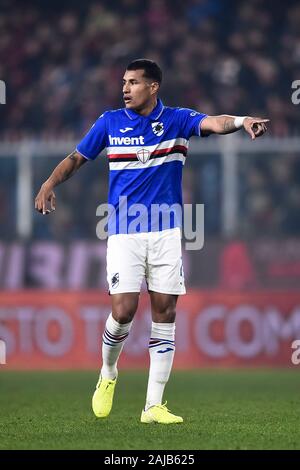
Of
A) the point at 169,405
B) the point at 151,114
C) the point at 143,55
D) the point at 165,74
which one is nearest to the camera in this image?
the point at 151,114

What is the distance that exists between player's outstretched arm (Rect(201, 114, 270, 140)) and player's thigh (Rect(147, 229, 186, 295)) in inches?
30.9

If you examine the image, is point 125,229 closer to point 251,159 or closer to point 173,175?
point 173,175

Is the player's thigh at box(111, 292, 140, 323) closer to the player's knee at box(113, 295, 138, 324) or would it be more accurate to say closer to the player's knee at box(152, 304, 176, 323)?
the player's knee at box(113, 295, 138, 324)

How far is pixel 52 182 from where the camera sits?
8.23 meters

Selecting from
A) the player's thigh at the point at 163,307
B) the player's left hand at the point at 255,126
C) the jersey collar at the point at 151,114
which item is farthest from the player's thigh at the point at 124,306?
the player's left hand at the point at 255,126

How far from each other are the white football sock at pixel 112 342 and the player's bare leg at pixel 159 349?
0.71 feet

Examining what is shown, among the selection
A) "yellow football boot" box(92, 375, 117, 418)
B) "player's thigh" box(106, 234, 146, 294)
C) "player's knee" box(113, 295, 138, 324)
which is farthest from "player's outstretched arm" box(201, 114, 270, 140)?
"yellow football boot" box(92, 375, 117, 418)

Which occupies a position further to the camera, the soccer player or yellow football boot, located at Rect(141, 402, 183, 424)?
the soccer player

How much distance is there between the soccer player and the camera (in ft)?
26.4

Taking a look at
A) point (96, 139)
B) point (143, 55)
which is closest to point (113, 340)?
point (96, 139)

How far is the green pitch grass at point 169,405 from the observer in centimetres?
692

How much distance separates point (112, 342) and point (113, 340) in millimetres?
24

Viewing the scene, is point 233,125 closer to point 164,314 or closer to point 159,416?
point 164,314
